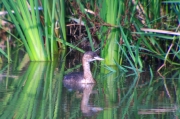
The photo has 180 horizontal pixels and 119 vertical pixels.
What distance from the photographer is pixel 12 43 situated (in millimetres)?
12727

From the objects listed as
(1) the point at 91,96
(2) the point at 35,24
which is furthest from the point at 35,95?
(2) the point at 35,24

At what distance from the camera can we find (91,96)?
698 cm

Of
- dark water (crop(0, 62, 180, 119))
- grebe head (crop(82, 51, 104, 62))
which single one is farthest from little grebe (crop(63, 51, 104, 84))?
dark water (crop(0, 62, 180, 119))

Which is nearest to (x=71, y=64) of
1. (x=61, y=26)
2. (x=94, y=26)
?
(x=61, y=26)

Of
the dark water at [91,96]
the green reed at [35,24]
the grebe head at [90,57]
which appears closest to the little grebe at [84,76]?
the grebe head at [90,57]

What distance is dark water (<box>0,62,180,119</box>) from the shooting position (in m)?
5.90

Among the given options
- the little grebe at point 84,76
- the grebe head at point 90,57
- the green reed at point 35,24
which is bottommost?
the little grebe at point 84,76

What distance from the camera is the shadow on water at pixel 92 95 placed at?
5926mm

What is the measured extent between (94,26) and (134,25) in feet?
2.09

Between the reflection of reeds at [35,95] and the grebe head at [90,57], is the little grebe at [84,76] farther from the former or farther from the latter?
the reflection of reeds at [35,95]

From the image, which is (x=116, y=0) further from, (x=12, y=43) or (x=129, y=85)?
(x=12, y=43)

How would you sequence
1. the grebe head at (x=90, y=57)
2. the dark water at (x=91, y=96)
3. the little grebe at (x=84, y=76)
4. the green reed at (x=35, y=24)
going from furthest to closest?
the green reed at (x=35, y=24) < the grebe head at (x=90, y=57) < the little grebe at (x=84, y=76) < the dark water at (x=91, y=96)

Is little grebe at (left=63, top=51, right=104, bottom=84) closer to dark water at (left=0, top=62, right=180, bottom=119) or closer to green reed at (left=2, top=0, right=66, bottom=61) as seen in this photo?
dark water at (left=0, top=62, right=180, bottom=119)

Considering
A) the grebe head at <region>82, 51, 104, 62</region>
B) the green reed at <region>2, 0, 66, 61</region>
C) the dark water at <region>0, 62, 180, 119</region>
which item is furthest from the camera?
the green reed at <region>2, 0, 66, 61</region>
